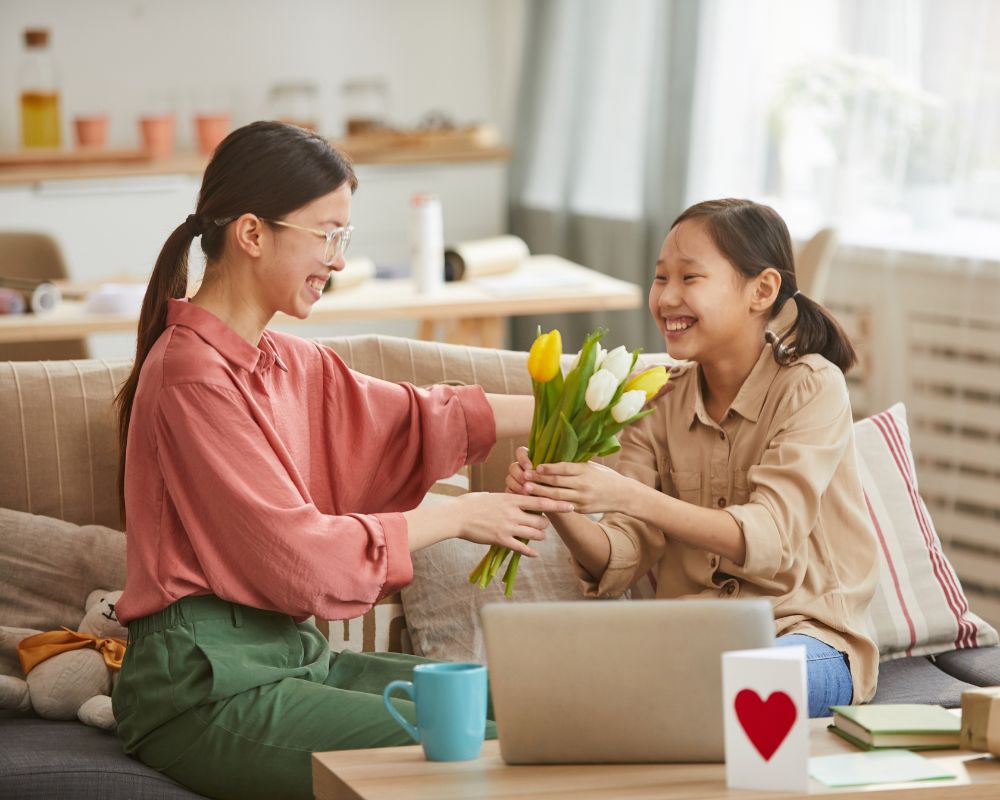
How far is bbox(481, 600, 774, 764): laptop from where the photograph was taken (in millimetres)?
1284

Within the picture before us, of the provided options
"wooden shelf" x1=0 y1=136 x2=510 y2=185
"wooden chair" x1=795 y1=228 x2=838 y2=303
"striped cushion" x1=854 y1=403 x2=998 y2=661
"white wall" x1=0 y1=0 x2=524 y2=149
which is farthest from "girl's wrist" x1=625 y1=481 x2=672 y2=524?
"white wall" x1=0 y1=0 x2=524 y2=149

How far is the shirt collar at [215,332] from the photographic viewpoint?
1.72 m

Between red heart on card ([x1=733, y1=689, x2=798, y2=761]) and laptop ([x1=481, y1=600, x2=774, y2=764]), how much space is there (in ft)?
0.22

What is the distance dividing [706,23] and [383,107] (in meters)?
1.85

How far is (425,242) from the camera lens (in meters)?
3.69

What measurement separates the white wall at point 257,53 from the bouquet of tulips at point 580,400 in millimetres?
4162

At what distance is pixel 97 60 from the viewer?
17.7 ft

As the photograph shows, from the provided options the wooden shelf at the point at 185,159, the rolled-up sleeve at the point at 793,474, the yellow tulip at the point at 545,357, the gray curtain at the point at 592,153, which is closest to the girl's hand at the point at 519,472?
the yellow tulip at the point at 545,357

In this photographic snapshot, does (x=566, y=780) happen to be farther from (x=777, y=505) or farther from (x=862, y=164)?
(x=862, y=164)

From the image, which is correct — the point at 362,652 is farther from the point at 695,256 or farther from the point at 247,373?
the point at 695,256

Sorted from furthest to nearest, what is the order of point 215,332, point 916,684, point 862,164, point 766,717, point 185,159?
point 185,159
point 862,164
point 916,684
point 215,332
point 766,717

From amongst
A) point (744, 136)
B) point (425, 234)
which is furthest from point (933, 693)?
point (744, 136)

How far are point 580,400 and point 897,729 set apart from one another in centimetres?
56

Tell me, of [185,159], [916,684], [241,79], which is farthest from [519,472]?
[241,79]
